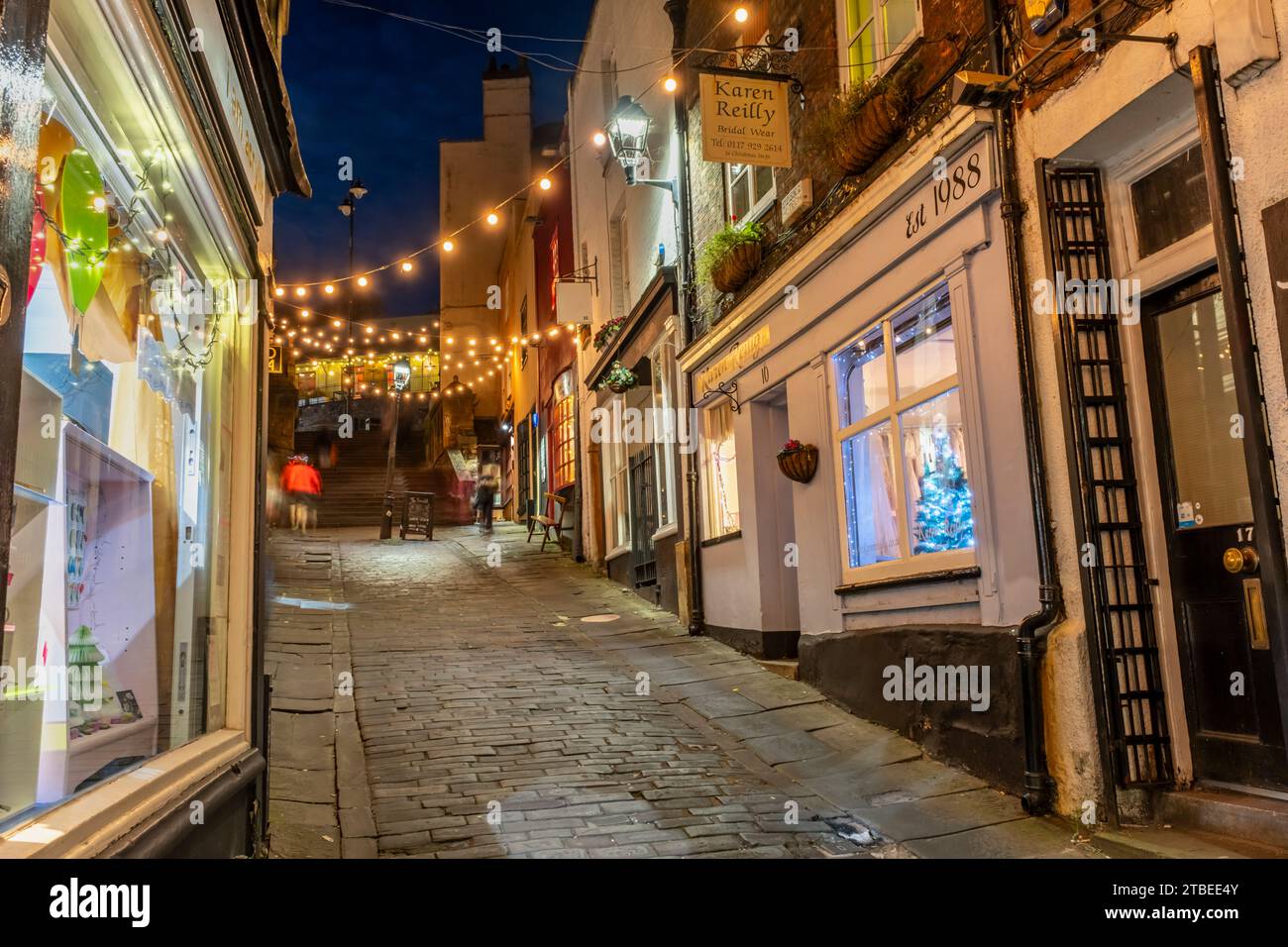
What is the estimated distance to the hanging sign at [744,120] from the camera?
879cm

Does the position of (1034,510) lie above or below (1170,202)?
below

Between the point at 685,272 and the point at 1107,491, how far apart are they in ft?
25.3

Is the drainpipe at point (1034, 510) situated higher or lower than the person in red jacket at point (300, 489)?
lower

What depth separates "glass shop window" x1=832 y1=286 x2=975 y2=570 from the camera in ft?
23.1

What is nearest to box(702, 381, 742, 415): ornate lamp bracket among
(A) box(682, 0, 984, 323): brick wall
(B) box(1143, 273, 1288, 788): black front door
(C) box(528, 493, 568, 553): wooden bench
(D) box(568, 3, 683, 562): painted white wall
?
(A) box(682, 0, 984, 323): brick wall

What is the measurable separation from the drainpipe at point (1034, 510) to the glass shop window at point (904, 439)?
2.91 feet

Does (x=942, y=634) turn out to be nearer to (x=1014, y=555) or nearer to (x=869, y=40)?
(x=1014, y=555)

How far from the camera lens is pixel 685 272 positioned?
1245cm

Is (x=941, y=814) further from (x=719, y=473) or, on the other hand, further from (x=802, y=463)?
(x=719, y=473)

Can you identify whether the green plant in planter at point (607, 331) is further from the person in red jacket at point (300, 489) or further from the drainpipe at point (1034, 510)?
the drainpipe at point (1034, 510)
